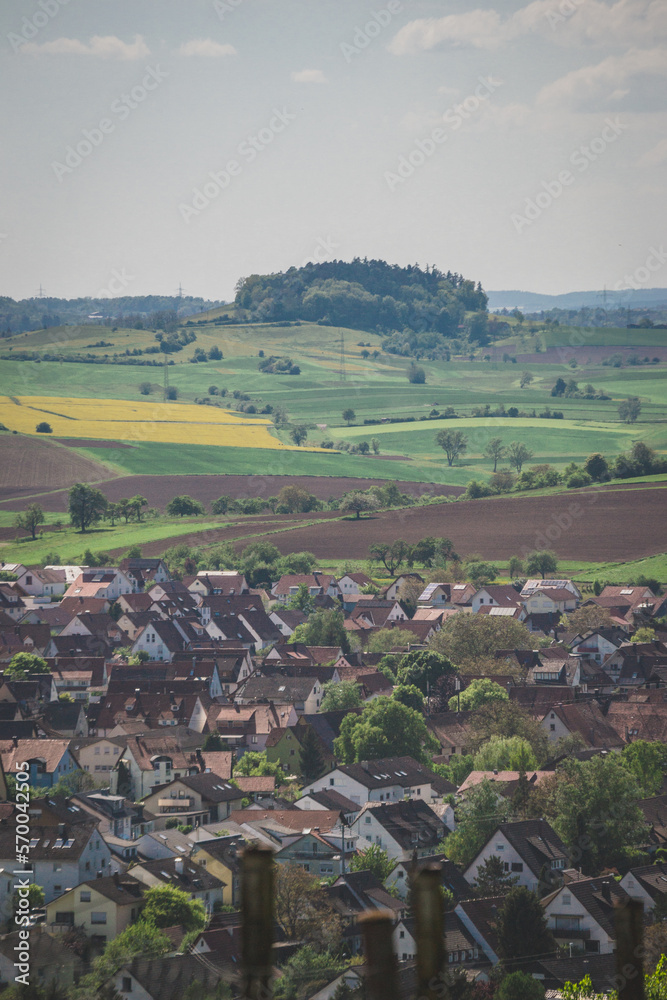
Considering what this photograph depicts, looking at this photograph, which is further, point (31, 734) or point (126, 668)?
point (126, 668)

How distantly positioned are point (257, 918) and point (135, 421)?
154 metres

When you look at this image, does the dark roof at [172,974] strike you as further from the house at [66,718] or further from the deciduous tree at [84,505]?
the deciduous tree at [84,505]

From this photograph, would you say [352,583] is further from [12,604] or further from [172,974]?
[172,974]

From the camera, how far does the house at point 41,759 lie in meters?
44.6

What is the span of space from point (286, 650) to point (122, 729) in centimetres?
1907

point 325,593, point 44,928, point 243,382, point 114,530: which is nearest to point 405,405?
point 243,382

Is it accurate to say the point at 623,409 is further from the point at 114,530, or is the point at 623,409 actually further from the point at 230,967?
the point at 230,967

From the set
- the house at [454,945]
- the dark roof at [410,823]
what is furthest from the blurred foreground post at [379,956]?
the dark roof at [410,823]

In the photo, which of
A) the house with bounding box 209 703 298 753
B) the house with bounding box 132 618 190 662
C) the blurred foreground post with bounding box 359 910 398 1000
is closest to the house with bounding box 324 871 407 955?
the house with bounding box 209 703 298 753

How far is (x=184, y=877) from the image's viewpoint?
3419 centimetres

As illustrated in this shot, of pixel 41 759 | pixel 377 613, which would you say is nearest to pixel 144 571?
pixel 377 613

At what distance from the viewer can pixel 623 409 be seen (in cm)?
16138

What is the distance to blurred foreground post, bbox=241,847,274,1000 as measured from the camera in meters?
3.31

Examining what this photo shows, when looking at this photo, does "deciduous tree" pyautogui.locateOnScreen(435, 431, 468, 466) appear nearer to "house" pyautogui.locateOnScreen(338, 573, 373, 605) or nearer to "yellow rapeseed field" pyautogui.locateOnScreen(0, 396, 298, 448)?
"yellow rapeseed field" pyautogui.locateOnScreen(0, 396, 298, 448)
